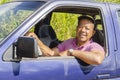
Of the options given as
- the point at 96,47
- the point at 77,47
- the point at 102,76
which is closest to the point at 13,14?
the point at 77,47

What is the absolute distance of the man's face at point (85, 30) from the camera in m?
4.80

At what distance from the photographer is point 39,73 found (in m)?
4.11

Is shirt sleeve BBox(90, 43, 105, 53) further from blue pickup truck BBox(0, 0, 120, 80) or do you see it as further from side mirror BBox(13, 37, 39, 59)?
side mirror BBox(13, 37, 39, 59)

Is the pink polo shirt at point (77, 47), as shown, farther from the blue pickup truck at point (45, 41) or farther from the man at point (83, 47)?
the blue pickup truck at point (45, 41)

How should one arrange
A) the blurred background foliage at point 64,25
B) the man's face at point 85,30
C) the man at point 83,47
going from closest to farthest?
the man at point 83,47 → the man's face at point 85,30 → the blurred background foliage at point 64,25

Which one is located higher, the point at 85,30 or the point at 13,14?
the point at 13,14

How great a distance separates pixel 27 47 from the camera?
153 inches

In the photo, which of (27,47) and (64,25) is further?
(64,25)

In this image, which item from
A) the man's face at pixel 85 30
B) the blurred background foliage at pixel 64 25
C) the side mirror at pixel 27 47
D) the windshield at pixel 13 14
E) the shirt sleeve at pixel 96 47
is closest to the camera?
the side mirror at pixel 27 47

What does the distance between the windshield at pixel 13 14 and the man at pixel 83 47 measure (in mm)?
196

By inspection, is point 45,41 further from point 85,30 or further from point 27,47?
point 27,47

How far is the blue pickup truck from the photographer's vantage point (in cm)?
396

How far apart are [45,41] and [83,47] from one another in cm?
60

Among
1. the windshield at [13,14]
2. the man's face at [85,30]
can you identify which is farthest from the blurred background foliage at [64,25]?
the windshield at [13,14]
